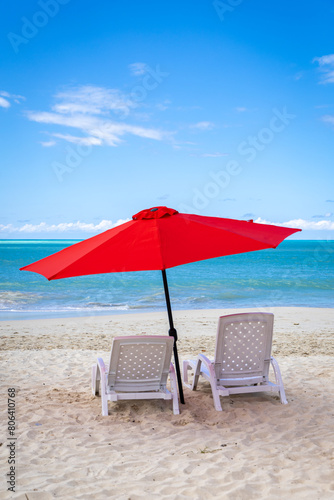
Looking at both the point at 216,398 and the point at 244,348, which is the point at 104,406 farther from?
the point at 244,348

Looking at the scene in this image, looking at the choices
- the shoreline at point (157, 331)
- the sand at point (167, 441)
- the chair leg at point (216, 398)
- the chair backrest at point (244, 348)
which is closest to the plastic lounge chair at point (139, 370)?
the sand at point (167, 441)

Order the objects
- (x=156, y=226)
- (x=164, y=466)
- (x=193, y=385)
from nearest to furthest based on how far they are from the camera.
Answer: (x=164, y=466)
(x=156, y=226)
(x=193, y=385)

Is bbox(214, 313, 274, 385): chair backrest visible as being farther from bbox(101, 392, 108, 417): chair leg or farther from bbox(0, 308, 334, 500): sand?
bbox(101, 392, 108, 417): chair leg

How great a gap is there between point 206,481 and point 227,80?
Result: 17786mm

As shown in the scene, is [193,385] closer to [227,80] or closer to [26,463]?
[26,463]

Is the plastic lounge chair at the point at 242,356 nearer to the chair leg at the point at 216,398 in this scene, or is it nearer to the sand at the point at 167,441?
the chair leg at the point at 216,398

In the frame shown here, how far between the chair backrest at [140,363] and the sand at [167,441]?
0.31 metres

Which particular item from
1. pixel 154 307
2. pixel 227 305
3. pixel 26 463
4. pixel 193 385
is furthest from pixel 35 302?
pixel 26 463

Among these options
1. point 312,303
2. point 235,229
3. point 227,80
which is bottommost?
point 312,303

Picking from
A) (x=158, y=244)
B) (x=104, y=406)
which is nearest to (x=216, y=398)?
(x=104, y=406)

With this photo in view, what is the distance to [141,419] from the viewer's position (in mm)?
4328

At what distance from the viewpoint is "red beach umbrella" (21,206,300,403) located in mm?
3645

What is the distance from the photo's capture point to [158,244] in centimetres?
378

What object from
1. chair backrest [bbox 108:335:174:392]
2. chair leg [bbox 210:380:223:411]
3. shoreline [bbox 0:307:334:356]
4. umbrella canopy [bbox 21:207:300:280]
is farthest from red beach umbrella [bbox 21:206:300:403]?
shoreline [bbox 0:307:334:356]
